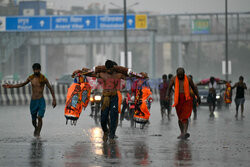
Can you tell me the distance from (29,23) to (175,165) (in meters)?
55.6

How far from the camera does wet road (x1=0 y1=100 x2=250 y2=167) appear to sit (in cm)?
959

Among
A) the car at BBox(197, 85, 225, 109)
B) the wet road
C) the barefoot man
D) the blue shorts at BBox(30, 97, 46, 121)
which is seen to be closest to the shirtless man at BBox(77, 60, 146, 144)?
the wet road

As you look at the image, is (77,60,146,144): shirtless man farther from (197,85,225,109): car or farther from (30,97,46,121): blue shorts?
(197,85,225,109): car

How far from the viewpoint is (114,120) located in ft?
42.3

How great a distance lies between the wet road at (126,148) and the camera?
9.59 m

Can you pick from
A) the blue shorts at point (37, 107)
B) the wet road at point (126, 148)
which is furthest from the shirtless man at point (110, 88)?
the blue shorts at point (37, 107)

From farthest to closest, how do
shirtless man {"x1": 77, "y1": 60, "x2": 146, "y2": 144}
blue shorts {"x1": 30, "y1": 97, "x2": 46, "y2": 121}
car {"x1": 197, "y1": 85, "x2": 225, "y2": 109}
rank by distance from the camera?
car {"x1": 197, "y1": 85, "x2": 225, "y2": 109} → blue shorts {"x1": 30, "y1": 97, "x2": 46, "y2": 121} → shirtless man {"x1": 77, "y1": 60, "x2": 146, "y2": 144}

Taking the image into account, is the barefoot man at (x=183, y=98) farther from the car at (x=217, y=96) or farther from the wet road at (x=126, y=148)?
the car at (x=217, y=96)

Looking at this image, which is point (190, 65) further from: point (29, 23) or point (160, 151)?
point (160, 151)

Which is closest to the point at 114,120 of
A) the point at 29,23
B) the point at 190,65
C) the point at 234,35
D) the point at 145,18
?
the point at 145,18

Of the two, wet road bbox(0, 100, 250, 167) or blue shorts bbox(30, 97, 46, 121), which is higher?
blue shorts bbox(30, 97, 46, 121)

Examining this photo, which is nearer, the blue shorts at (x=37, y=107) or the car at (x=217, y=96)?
the blue shorts at (x=37, y=107)

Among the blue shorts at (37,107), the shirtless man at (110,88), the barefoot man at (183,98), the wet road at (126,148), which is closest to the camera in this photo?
the wet road at (126,148)

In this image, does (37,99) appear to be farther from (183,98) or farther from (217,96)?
(217,96)
